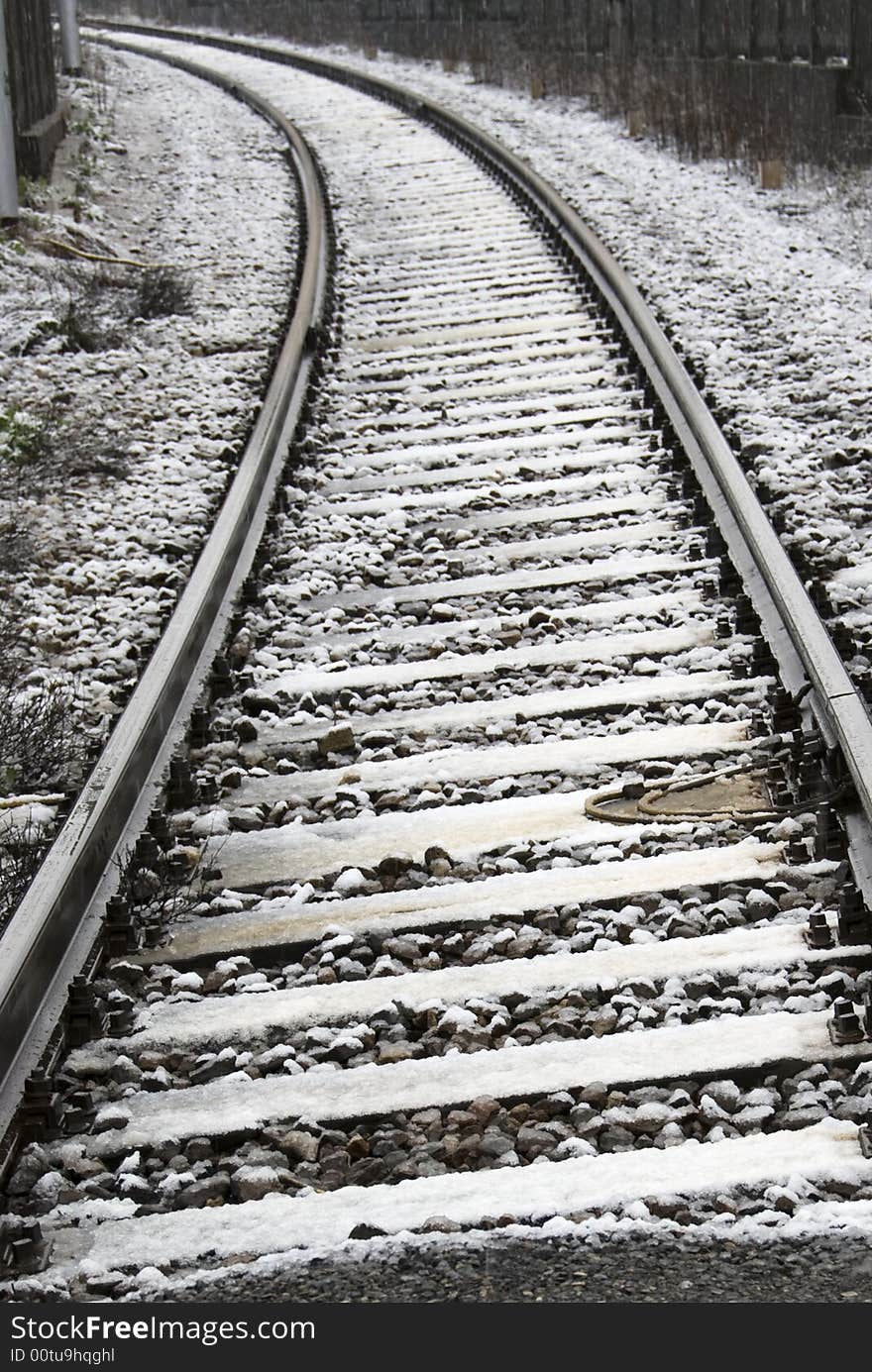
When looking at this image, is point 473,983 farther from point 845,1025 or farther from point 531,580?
point 531,580

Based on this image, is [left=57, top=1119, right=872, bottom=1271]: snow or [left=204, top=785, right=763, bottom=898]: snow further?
[left=204, top=785, right=763, bottom=898]: snow

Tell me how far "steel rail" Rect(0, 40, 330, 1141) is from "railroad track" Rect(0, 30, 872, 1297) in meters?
0.02

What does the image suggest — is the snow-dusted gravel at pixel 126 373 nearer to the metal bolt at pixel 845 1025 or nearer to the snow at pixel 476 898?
the snow at pixel 476 898

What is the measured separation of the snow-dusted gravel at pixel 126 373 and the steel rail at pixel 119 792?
0.74 feet

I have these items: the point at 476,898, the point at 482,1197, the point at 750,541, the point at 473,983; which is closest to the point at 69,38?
the point at 750,541

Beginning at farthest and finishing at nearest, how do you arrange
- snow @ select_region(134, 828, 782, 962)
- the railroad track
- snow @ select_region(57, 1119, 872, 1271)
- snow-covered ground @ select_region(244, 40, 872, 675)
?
snow-covered ground @ select_region(244, 40, 872, 675) → snow @ select_region(134, 828, 782, 962) → the railroad track → snow @ select_region(57, 1119, 872, 1271)

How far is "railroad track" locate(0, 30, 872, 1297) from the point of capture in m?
3.15

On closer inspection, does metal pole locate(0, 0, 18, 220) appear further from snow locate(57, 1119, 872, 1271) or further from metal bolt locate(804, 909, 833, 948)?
snow locate(57, 1119, 872, 1271)

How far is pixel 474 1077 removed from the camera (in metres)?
3.43

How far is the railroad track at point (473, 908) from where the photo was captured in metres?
3.15

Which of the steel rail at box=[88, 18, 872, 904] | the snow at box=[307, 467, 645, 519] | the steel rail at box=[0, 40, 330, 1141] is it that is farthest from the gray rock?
the snow at box=[307, 467, 645, 519]

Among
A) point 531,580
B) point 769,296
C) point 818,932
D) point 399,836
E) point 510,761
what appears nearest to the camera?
point 818,932

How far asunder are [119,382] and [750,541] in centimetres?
507

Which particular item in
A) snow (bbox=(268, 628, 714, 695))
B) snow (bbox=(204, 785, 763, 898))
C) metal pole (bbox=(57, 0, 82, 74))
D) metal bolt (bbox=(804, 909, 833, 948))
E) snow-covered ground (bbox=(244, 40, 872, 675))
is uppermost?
metal pole (bbox=(57, 0, 82, 74))
